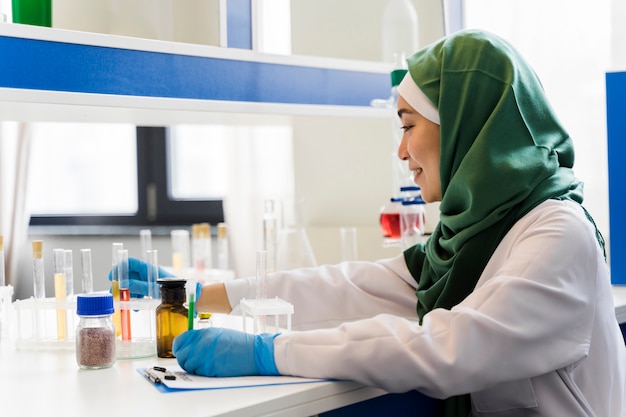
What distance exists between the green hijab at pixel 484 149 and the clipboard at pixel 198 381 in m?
0.33

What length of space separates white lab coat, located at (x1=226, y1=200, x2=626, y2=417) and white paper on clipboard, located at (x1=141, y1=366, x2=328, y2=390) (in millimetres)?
23

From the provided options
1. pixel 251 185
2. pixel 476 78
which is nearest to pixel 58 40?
pixel 476 78

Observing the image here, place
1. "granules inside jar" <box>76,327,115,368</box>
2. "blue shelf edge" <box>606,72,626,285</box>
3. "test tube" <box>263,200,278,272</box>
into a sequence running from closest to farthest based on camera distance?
1. "granules inside jar" <box>76,327,115,368</box>
2. "blue shelf edge" <box>606,72,626,285</box>
3. "test tube" <box>263,200,278,272</box>

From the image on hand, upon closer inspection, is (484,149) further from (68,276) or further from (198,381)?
(68,276)

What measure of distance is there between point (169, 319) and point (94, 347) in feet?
0.46

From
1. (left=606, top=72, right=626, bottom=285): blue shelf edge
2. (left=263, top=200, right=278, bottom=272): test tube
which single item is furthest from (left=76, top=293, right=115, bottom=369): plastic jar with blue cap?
(left=606, top=72, right=626, bottom=285): blue shelf edge

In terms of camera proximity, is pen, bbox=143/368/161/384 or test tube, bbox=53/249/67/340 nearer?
pen, bbox=143/368/161/384

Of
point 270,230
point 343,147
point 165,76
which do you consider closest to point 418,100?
point 165,76

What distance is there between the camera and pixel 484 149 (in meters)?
1.33

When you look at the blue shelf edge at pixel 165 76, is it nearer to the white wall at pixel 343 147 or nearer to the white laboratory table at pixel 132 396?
the white wall at pixel 343 147

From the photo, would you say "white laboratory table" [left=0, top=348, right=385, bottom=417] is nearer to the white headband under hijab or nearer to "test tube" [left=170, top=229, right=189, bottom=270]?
the white headband under hijab

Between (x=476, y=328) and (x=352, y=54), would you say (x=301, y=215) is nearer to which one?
(x=352, y=54)

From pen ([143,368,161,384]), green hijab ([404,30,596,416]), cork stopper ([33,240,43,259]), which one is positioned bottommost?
pen ([143,368,161,384])

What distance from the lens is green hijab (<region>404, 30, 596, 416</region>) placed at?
52.5 inches
